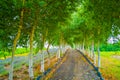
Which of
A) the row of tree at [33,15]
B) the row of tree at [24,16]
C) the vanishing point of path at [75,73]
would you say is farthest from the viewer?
the vanishing point of path at [75,73]

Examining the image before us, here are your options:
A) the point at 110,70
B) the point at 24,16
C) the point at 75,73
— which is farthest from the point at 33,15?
the point at 110,70

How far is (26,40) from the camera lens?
67.5 feet

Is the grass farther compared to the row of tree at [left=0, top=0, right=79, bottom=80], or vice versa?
the grass

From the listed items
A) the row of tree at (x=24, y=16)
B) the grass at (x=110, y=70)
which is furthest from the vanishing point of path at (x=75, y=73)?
the row of tree at (x=24, y=16)

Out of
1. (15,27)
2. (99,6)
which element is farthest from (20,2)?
(99,6)

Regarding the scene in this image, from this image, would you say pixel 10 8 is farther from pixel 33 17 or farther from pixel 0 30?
pixel 33 17

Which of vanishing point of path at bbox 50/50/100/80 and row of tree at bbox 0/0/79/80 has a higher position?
row of tree at bbox 0/0/79/80

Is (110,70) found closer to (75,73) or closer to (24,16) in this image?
(75,73)

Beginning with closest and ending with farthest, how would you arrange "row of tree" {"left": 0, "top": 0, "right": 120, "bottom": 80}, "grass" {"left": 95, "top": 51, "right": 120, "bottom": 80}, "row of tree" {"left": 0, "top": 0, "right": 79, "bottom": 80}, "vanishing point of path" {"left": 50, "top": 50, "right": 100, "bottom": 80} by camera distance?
1. "row of tree" {"left": 0, "top": 0, "right": 79, "bottom": 80}
2. "row of tree" {"left": 0, "top": 0, "right": 120, "bottom": 80}
3. "vanishing point of path" {"left": 50, "top": 50, "right": 100, "bottom": 80}
4. "grass" {"left": 95, "top": 51, "right": 120, "bottom": 80}

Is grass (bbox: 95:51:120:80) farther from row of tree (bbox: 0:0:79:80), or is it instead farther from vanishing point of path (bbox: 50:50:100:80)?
row of tree (bbox: 0:0:79:80)

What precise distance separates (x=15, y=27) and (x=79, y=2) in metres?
5.10

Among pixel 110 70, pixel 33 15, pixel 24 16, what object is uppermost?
pixel 33 15

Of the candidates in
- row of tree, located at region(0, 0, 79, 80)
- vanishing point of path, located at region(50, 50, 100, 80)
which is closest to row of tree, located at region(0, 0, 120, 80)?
row of tree, located at region(0, 0, 79, 80)

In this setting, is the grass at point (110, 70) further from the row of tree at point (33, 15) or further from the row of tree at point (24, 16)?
the row of tree at point (24, 16)
